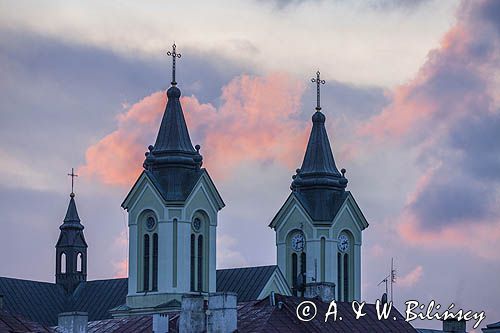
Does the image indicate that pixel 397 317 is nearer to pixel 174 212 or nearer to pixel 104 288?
pixel 174 212

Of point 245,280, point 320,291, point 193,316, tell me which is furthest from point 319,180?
point 193,316

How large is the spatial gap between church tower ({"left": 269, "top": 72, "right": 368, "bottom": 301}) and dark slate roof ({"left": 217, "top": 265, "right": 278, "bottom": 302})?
126 inches

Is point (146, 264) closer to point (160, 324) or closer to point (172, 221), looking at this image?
point (172, 221)

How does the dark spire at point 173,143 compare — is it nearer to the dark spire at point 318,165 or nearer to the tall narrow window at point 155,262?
the tall narrow window at point 155,262

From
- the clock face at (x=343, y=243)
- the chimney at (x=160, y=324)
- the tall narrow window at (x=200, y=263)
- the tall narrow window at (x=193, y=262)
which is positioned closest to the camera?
the chimney at (x=160, y=324)

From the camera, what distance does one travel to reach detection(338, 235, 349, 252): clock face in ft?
382

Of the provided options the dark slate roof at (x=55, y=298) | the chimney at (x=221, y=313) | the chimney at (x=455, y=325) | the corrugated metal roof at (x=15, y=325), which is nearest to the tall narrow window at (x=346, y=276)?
the dark slate roof at (x=55, y=298)

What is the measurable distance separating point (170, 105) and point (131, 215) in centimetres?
741

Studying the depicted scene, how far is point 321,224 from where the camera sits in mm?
115000

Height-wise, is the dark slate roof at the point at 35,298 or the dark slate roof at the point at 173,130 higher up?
the dark slate roof at the point at 173,130

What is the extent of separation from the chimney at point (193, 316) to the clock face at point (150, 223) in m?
43.9

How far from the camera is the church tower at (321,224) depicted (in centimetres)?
11494

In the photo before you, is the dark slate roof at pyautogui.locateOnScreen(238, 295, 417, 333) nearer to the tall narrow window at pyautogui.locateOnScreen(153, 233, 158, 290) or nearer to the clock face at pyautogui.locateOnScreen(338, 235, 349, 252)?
the tall narrow window at pyautogui.locateOnScreen(153, 233, 158, 290)

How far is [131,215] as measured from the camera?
10988cm
